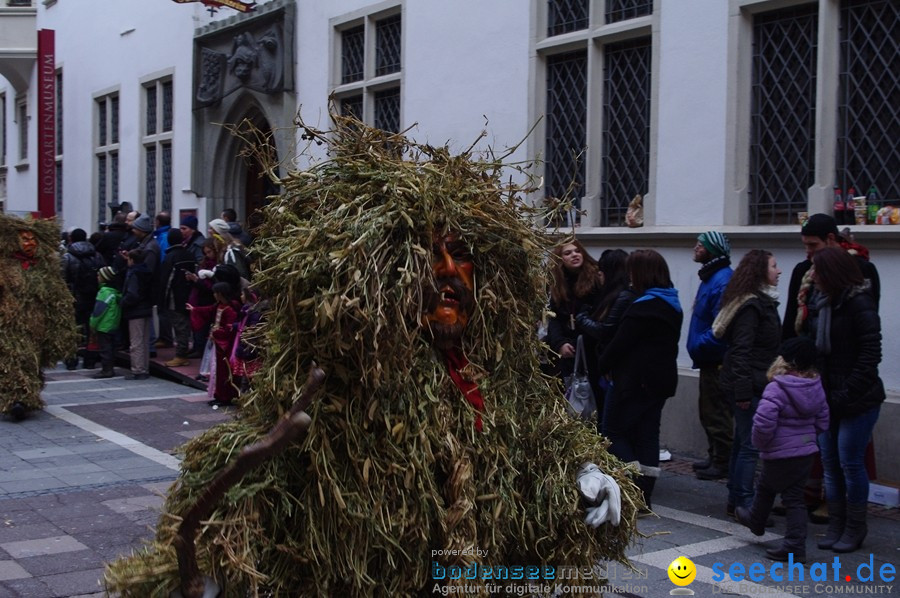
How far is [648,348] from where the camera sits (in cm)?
666

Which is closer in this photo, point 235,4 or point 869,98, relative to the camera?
point 869,98

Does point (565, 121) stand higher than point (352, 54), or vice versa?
point (352, 54)

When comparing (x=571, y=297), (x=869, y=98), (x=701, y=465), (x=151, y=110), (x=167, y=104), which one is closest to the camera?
(x=571, y=297)

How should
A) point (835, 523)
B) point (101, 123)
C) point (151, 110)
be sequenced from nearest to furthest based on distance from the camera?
point (835, 523) < point (151, 110) < point (101, 123)

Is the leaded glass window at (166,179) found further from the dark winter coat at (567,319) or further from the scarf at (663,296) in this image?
the scarf at (663,296)

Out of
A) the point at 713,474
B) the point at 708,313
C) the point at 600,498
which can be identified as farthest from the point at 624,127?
the point at 600,498

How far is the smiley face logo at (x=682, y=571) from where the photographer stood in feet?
17.9

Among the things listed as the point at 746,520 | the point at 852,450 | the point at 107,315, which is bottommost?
the point at 746,520

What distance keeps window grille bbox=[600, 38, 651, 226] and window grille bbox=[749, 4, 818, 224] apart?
4.04 feet

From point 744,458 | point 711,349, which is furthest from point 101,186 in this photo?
point 744,458

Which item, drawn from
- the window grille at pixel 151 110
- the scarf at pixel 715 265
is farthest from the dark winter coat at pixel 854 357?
the window grille at pixel 151 110

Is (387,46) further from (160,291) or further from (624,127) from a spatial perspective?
(624,127)

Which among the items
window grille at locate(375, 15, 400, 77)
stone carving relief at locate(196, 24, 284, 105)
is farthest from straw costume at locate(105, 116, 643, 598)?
stone carving relief at locate(196, 24, 284, 105)

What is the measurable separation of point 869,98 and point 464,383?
5.86 m
